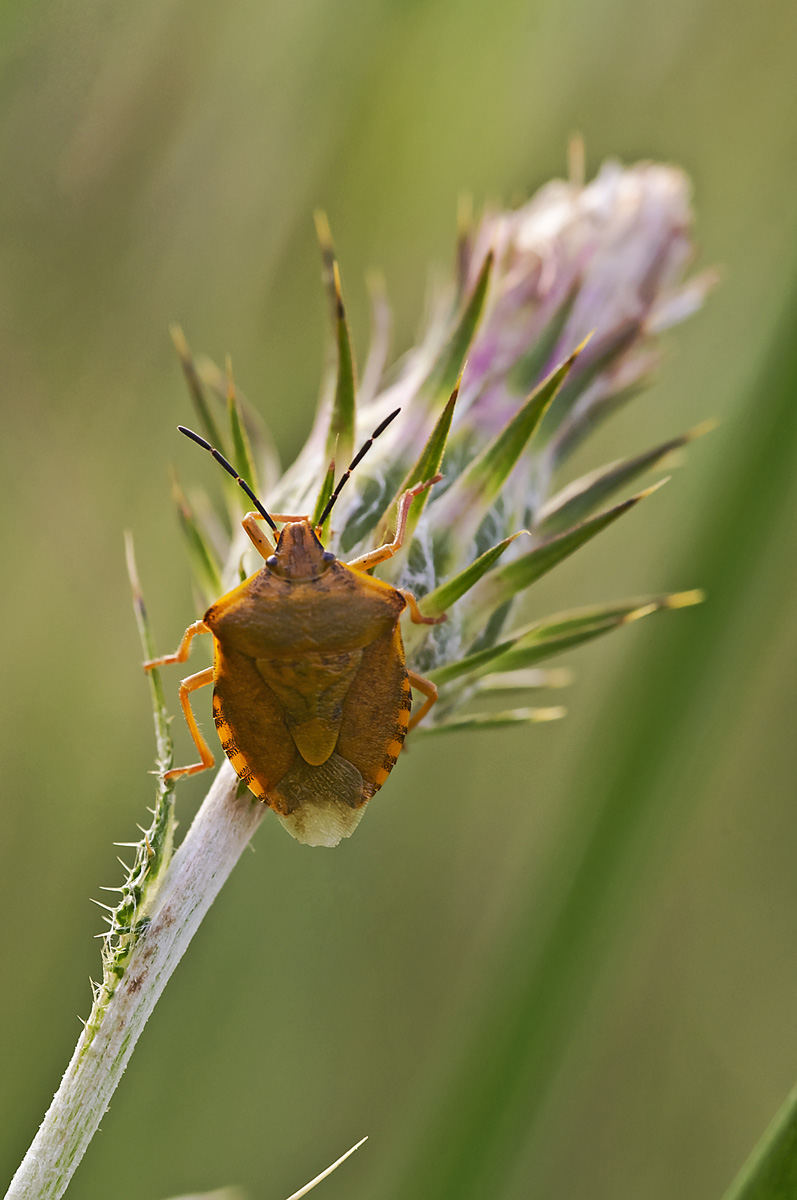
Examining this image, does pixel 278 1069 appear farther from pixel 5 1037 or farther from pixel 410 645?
pixel 410 645

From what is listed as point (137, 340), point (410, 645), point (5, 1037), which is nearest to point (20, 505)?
point (137, 340)

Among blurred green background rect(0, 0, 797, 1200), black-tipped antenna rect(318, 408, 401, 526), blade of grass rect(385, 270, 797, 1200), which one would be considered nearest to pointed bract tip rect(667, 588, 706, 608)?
blade of grass rect(385, 270, 797, 1200)

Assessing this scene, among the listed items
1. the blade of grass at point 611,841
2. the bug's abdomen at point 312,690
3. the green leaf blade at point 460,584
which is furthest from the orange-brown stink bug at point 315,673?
the blade of grass at point 611,841

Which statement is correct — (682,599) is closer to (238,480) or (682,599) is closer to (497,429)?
(497,429)

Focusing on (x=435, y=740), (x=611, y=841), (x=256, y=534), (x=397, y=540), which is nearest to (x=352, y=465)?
(x=397, y=540)

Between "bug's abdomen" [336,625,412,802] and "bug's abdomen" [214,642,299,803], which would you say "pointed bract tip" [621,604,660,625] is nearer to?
"bug's abdomen" [336,625,412,802]

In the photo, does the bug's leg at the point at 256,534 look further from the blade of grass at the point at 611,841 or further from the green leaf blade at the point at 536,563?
the blade of grass at the point at 611,841

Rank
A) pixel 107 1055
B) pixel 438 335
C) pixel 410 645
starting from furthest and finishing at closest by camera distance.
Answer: pixel 438 335 < pixel 410 645 < pixel 107 1055

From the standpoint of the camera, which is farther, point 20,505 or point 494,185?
point 494,185
